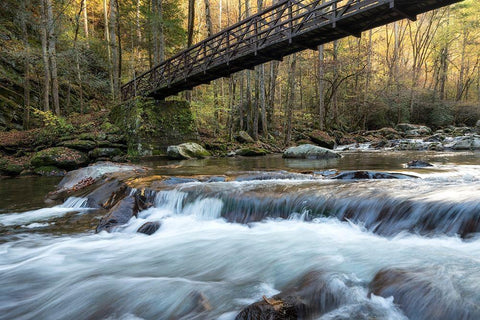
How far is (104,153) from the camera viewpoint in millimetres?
13492

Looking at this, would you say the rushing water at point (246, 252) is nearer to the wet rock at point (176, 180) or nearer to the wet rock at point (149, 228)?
the wet rock at point (149, 228)

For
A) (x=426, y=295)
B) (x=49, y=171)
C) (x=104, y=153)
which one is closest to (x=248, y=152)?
(x=104, y=153)

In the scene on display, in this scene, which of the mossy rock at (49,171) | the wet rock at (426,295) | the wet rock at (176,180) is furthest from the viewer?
the mossy rock at (49,171)

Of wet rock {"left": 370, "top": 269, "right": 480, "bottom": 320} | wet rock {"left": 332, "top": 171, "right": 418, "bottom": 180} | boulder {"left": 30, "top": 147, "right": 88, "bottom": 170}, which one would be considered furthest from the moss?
wet rock {"left": 370, "top": 269, "right": 480, "bottom": 320}

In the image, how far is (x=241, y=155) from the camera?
15.5m

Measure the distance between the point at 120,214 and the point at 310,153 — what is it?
1004 cm

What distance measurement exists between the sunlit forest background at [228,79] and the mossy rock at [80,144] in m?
3.69

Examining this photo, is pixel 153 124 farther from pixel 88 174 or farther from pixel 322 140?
pixel 322 140

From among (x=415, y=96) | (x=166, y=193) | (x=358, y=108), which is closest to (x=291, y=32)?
(x=166, y=193)

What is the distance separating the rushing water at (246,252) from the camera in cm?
253

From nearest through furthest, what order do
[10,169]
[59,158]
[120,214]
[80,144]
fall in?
[120,214]
[10,169]
[59,158]
[80,144]

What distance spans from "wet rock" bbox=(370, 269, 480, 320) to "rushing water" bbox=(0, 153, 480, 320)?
12 mm

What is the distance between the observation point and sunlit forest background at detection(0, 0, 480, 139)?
16531 millimetres

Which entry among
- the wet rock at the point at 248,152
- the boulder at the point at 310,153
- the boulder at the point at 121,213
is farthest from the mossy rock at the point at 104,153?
the boulder at the point at 121,213
